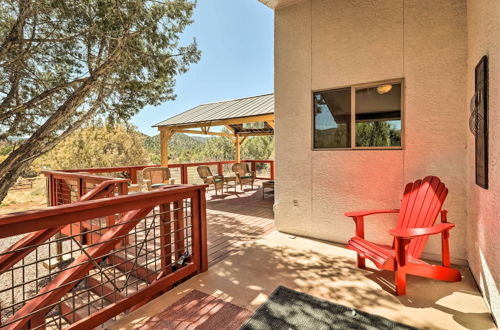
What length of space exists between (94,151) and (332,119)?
703 inches

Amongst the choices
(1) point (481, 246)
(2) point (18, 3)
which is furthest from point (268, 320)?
(2) point (18, 3)

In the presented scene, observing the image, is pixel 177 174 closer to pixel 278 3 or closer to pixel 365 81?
pixel 278 3

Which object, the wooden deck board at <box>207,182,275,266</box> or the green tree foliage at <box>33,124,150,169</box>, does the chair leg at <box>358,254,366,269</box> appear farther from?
the green tree foliage at <box>33,124,150,169</box>

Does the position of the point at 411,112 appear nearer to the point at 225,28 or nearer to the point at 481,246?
the point at 481,246

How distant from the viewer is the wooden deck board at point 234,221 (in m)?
3.74

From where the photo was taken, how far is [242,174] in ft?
31.2

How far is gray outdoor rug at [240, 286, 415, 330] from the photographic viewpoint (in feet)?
6.23

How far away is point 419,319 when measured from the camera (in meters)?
1.97

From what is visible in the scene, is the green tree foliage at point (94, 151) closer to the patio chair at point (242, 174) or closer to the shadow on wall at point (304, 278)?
the patio chair at point (242, 174)

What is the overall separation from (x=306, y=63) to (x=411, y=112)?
1.70 m

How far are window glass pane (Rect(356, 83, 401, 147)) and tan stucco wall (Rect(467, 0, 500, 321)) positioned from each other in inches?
29.8

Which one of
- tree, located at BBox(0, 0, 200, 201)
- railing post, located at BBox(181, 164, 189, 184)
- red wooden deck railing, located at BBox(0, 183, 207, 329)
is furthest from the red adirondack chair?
railing post, located at BBox(181, 164, 189, 184)

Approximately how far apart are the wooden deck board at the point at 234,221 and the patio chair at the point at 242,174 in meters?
0.80

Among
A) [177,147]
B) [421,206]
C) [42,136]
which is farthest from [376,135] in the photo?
[177,147]
